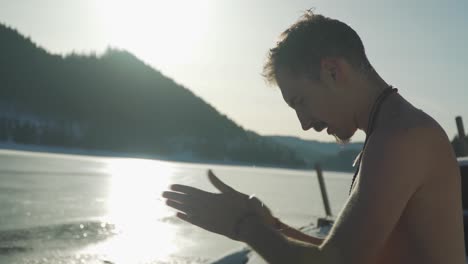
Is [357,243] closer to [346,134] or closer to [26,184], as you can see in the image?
[346,134]

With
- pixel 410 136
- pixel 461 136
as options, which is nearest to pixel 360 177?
pixel 410 136

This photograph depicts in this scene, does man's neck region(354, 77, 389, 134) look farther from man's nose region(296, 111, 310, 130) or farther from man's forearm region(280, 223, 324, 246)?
man's forearm region(280, 223, 324, 246)

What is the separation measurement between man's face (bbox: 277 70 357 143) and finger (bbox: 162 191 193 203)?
0.66m

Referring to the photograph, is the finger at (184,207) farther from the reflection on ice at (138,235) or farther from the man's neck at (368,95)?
the reflection on ice at (138,235)

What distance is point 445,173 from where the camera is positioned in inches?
70.9

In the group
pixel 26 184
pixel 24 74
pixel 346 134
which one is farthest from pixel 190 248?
pixel 24 74

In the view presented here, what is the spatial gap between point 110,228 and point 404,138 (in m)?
20.8

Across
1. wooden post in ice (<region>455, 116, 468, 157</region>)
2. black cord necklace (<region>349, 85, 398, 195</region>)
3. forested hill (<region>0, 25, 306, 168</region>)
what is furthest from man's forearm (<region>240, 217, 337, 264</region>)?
forested hill (<region>0, 25, 306, 168</region>)

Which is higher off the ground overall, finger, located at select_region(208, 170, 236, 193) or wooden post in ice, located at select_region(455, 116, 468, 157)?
wooden post in ice, located at select_region(455, 116, 468, 157)

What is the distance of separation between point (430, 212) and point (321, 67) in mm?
717

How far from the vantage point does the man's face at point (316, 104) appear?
201 centimetres

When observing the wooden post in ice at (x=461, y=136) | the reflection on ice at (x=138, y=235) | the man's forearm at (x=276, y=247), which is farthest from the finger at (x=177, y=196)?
the wooden post in ice at (x=461, y=136)

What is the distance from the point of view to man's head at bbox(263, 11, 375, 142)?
1.93 metres

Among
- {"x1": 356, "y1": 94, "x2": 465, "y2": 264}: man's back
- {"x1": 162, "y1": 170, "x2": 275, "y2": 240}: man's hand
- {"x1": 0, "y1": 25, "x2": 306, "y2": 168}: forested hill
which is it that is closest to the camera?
{"x1": 356, "y1": 94, "x2": 465, "y2": 264}: man's back
